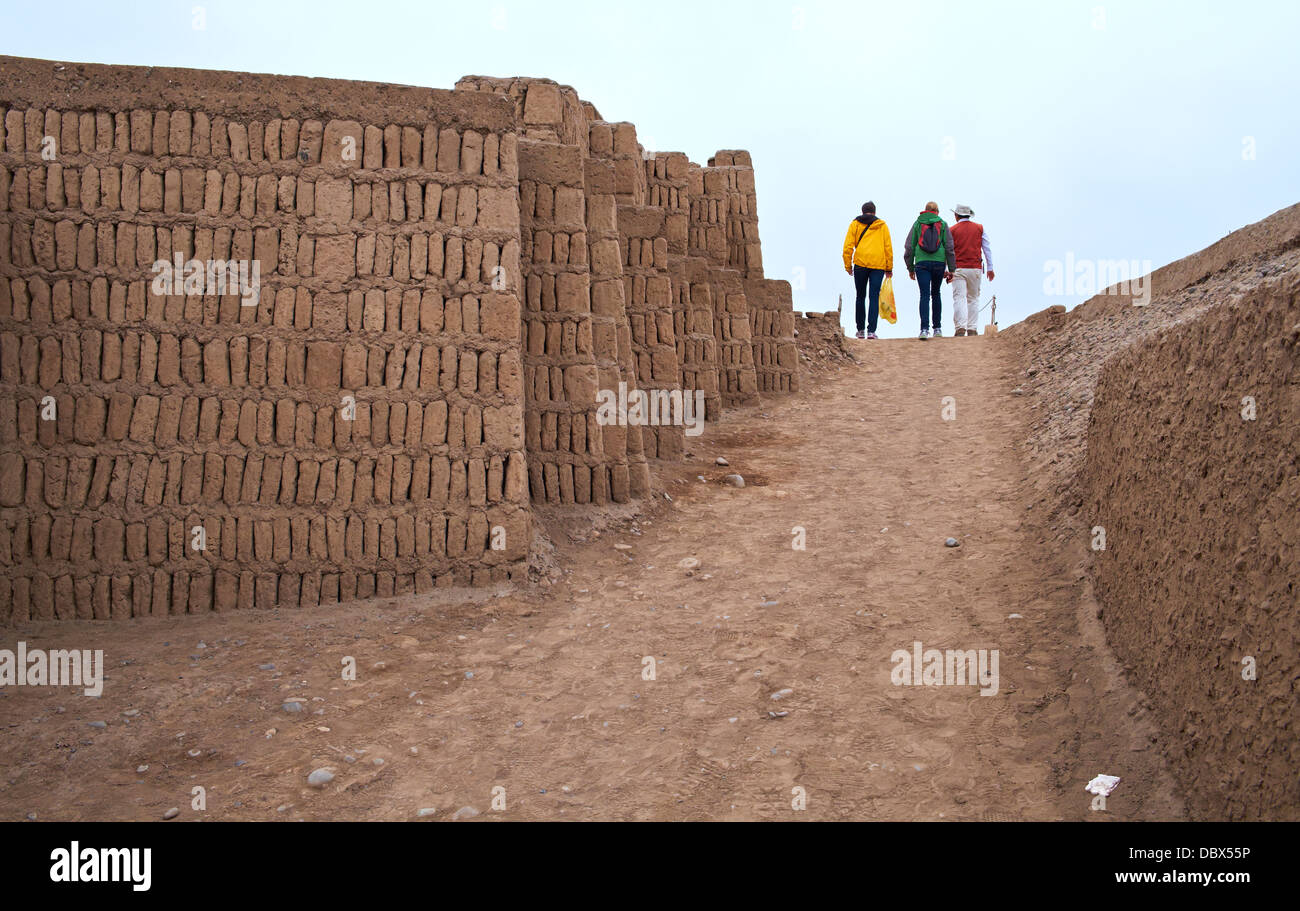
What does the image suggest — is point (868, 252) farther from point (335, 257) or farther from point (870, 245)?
point (335, 257)

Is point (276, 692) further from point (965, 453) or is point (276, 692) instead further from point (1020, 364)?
point (1020, 364)

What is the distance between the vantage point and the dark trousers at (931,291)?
13406 millimetres

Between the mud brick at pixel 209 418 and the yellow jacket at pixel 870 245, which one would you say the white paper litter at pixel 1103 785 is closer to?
the mud brick at pixel 209 418

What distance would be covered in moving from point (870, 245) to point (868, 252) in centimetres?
10

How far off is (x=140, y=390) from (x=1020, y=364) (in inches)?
380

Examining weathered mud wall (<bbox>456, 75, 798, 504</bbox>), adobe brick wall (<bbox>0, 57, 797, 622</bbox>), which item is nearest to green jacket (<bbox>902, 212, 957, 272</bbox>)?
weathered mud wall (<bbox>456, 75, 798, 504</bbox>)

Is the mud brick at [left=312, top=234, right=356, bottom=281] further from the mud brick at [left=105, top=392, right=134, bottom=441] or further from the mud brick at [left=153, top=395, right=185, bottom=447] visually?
the mud brick at [left=105, top=392, right=134, bottom=441]

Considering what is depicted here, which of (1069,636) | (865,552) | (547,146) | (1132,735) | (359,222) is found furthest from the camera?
(547,146)

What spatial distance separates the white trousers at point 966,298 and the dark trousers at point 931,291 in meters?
0.23

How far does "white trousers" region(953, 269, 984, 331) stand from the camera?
1369 centimetres

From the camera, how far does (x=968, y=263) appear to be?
13461mm
